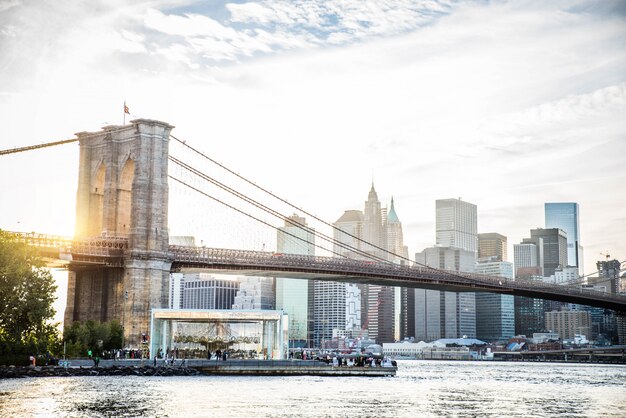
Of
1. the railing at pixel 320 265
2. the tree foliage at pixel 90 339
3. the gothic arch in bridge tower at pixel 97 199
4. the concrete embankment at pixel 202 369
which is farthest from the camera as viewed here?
the gothic arch in bridge tower at pixel 97 199

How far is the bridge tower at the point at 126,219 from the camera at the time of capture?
75.7m

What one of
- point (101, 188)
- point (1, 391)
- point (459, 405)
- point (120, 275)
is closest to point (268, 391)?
point (459, 405)

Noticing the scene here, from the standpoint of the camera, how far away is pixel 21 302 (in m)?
59.5

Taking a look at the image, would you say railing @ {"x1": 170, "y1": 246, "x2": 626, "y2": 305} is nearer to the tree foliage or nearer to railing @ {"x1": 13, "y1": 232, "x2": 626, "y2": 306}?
railing @ {"x1": 13, "y1": 232, "x2": 626, "y2": 306}

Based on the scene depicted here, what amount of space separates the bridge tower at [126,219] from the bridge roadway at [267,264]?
1.58m

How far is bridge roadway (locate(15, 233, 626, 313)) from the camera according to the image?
7269cm

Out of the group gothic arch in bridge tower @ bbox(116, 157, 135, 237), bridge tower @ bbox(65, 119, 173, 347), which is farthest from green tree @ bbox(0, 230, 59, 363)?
gothic arch in bridge tower @ bbox(116, 157, 135, 237)

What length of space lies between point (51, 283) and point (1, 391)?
18036 millimetres

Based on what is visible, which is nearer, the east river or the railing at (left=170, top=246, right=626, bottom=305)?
the east river

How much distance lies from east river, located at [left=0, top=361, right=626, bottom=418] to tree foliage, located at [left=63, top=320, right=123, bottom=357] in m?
11.8

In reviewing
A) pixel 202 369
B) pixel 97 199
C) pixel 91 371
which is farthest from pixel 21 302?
pixel 97 199

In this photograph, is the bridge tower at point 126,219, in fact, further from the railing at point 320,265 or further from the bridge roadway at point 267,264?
the railing at point 320,265

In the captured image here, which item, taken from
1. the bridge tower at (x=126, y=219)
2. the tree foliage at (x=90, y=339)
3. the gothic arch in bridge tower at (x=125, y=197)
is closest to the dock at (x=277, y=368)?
the tree foliage at (x=90, y=339)

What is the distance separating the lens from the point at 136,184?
77750mm
